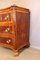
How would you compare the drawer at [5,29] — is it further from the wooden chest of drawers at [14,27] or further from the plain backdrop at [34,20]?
the plain backdrop at [34,20]

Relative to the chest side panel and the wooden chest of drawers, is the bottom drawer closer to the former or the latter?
the wooden chest of drawers

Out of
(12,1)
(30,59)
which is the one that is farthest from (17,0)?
(30,59)

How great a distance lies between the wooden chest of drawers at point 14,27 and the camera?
5.77 feet

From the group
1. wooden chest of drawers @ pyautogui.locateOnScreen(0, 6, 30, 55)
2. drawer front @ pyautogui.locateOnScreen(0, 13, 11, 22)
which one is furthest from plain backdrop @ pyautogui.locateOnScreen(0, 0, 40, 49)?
drawer front @ pyautogui.locateOnScreen(0, 13, 11, 22)

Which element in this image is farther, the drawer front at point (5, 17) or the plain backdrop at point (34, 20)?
the plain backdrop at point (34, 20)

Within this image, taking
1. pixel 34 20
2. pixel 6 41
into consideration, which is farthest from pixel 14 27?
pixel 34 20

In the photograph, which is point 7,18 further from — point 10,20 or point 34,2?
point 34,2

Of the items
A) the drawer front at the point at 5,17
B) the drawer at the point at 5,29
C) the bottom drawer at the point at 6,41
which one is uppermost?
the drawer front at the point at 5,17

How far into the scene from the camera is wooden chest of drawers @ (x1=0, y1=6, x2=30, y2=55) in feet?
5.77

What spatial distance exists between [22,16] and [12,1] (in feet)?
2.04

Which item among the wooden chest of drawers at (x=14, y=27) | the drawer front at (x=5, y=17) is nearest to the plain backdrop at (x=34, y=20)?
the wooden chest of drawers at (x=14, y=27)

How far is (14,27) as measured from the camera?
1755 millimetres

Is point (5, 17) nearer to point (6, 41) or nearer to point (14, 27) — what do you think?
point (14, 27)

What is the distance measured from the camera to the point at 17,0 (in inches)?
90.4
